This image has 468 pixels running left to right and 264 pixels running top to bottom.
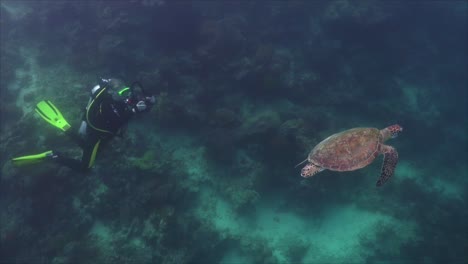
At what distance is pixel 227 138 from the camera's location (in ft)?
31.8

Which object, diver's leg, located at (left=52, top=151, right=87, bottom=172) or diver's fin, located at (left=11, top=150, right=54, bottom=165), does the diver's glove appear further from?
diver's fin, located at (left=11, top=150, right=54, bottom=165)

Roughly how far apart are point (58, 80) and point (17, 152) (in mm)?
4014

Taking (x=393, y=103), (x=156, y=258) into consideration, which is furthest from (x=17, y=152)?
(x=393, y=103)

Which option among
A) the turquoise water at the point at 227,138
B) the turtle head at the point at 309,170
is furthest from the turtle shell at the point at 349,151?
the turquoise water at the point at 227,138

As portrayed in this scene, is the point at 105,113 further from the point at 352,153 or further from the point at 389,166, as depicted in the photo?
the point at 389,166

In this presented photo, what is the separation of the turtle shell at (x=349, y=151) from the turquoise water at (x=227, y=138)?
3526 millimetres

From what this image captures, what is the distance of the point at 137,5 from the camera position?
1336cm

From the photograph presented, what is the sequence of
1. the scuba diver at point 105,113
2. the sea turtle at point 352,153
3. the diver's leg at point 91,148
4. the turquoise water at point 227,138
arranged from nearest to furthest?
the sea turtle at point 352,153 < the scuba diver at point 105,113 < the diver's leg at point 91,148 < the turquoise water at point 227,138

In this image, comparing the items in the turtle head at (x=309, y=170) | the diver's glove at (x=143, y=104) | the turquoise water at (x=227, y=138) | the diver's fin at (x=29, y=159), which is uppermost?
the diver's glove at (x=143, y=104)

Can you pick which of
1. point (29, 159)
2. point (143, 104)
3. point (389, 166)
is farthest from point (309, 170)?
point (29, 159)

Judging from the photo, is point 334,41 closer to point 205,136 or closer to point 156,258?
point 205,136

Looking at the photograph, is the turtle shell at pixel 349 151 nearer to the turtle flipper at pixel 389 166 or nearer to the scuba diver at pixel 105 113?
the turtle flipper at pixel 389 166

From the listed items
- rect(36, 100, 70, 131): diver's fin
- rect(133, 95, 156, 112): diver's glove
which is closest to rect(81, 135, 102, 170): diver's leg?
rect(36, 100, 70, 131): diver's fin

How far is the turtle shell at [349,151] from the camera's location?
5297 millimetres
